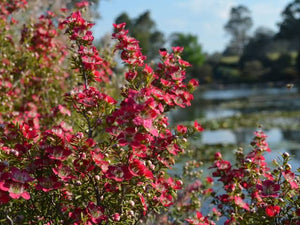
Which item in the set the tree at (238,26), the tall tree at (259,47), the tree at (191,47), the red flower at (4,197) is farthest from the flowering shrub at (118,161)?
the tree at (238,26)

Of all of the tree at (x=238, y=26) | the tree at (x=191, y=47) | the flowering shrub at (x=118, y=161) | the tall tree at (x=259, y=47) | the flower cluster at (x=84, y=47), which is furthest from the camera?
the tree at (x=238, y=26)

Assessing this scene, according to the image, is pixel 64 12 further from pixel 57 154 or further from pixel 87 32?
pixel 57 154

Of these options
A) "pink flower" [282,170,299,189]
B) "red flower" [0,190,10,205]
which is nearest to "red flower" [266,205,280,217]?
"pink flower" [282,170,299,189]

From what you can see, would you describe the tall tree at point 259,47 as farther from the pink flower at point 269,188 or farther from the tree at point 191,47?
the pink flower at point 269,188

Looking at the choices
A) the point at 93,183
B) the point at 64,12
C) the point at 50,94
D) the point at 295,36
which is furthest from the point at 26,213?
the point at 295,36

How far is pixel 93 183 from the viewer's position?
7.02ft

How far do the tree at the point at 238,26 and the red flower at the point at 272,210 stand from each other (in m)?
78.6

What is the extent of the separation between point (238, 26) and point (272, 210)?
270ft

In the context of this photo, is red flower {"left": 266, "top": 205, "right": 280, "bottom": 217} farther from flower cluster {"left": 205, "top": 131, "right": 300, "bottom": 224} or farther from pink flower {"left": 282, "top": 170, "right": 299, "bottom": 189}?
pink flower {"left": 282, "top": 170, "right": 299, "bottom": 189}

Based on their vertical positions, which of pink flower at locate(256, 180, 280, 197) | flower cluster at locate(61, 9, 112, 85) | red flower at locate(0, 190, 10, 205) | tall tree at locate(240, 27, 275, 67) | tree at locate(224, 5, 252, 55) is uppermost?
tree at locate(224, 5, 252, 55)

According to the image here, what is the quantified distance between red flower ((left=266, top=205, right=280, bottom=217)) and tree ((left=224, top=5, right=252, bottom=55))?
78594 mm

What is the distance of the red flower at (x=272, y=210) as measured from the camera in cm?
212

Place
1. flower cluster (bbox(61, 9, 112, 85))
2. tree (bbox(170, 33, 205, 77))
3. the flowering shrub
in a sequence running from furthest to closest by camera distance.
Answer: tree (bbox(170, 33, 205, 77)), flower cluster (bbox(61, 9, 112, 85)), the flowering shrub

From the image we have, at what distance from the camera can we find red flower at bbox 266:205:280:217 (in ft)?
6.94
